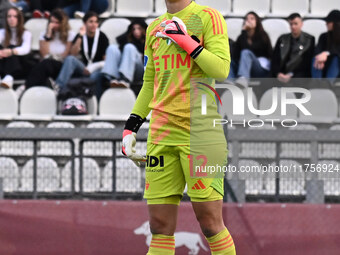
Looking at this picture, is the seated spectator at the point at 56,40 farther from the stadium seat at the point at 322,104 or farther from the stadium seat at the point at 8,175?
the stadium seat at the point at 322,104

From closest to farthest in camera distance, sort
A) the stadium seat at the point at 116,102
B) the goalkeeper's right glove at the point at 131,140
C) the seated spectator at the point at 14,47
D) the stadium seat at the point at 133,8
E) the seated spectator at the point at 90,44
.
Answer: the goalkeeper's right glove at the point at 131,140, the stadium seat at the point at 116,102, the seated spectator at the point at 90,44, the seated spectator at the point at 14,47, the stadium seat at the point at 133,8

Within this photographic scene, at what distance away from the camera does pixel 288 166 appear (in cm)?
614

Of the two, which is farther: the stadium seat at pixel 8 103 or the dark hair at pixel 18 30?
the dark hair at pixel 18 30

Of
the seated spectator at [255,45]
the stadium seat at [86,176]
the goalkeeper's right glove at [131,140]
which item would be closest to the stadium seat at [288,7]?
the seated spectator at [255,45]

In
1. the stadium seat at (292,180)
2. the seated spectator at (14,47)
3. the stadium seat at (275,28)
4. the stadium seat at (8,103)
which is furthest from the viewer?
the stadium seat at (275,28)

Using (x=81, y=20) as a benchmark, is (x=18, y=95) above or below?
below

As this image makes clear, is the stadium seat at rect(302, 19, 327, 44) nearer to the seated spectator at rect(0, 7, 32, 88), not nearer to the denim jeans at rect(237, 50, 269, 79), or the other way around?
the denim jeans at rect(237, 50, 269, 79)

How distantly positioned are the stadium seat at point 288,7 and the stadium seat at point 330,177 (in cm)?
391

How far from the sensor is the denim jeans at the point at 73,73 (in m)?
8.42

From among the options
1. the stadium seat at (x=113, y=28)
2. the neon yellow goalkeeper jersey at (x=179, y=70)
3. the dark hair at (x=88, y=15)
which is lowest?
the neon yellow goalkeeper jersey at (x=179, y=70)

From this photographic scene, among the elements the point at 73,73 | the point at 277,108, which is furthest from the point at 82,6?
the point at 277,108

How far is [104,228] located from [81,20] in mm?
3832

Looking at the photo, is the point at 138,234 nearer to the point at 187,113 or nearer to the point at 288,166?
the point at 288,166

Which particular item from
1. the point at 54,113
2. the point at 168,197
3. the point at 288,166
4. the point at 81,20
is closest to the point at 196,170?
the point at 168,197
